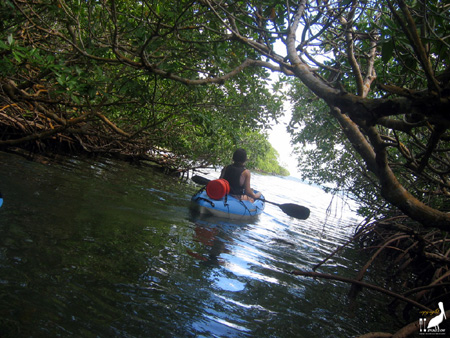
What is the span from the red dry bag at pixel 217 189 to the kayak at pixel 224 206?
0.34 feet

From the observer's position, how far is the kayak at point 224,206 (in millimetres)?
6133

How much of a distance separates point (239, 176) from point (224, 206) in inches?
35.0

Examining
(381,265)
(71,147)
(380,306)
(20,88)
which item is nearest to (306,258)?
(380,306)

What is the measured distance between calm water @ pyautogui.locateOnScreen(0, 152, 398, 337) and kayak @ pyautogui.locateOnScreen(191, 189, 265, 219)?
1.36 ft

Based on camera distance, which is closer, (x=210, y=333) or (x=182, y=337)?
(x=182, y=337)

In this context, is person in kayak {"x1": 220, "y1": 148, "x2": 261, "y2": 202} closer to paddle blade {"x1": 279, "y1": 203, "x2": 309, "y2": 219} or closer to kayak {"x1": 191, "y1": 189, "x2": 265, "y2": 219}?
kayak {"x1": 191, "y1": 189, "x2": 265, "y2": 219}

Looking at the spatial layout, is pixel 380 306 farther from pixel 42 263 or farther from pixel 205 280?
pixel 42 263

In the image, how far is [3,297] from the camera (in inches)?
81.0

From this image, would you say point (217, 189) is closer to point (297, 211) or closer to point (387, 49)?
point (297, 211)

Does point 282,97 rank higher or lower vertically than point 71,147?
higher

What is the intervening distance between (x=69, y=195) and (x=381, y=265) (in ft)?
19.6

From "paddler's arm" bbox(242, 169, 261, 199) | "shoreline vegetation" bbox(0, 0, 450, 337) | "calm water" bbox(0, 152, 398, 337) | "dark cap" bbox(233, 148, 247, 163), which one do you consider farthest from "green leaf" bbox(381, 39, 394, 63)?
"paddler's arm" bbox(242, 169, 261, 199)

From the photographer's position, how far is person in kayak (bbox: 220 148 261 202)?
22.4 feet

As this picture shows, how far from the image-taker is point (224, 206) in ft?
20.6
